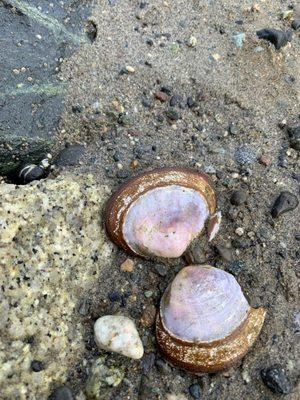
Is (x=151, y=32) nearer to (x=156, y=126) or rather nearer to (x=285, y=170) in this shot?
(x=156, y=126)

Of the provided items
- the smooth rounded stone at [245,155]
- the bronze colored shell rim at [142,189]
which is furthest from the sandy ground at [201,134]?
the bronze colored shell rim at [142,189]

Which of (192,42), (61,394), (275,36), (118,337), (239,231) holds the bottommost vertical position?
(61,394)

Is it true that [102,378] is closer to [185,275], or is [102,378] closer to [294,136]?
[185,275]

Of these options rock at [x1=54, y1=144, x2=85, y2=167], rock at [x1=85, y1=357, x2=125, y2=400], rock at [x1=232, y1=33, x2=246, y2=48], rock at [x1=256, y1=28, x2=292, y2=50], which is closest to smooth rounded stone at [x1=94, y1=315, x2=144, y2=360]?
rock at [x1=85, y1=357, x2=125, y2=400]

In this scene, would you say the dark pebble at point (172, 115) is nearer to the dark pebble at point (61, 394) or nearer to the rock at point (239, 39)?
the rock at point (239, 39)

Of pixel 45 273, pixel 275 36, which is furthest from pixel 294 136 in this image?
pixel 45 273

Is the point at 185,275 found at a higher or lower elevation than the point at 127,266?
higher
